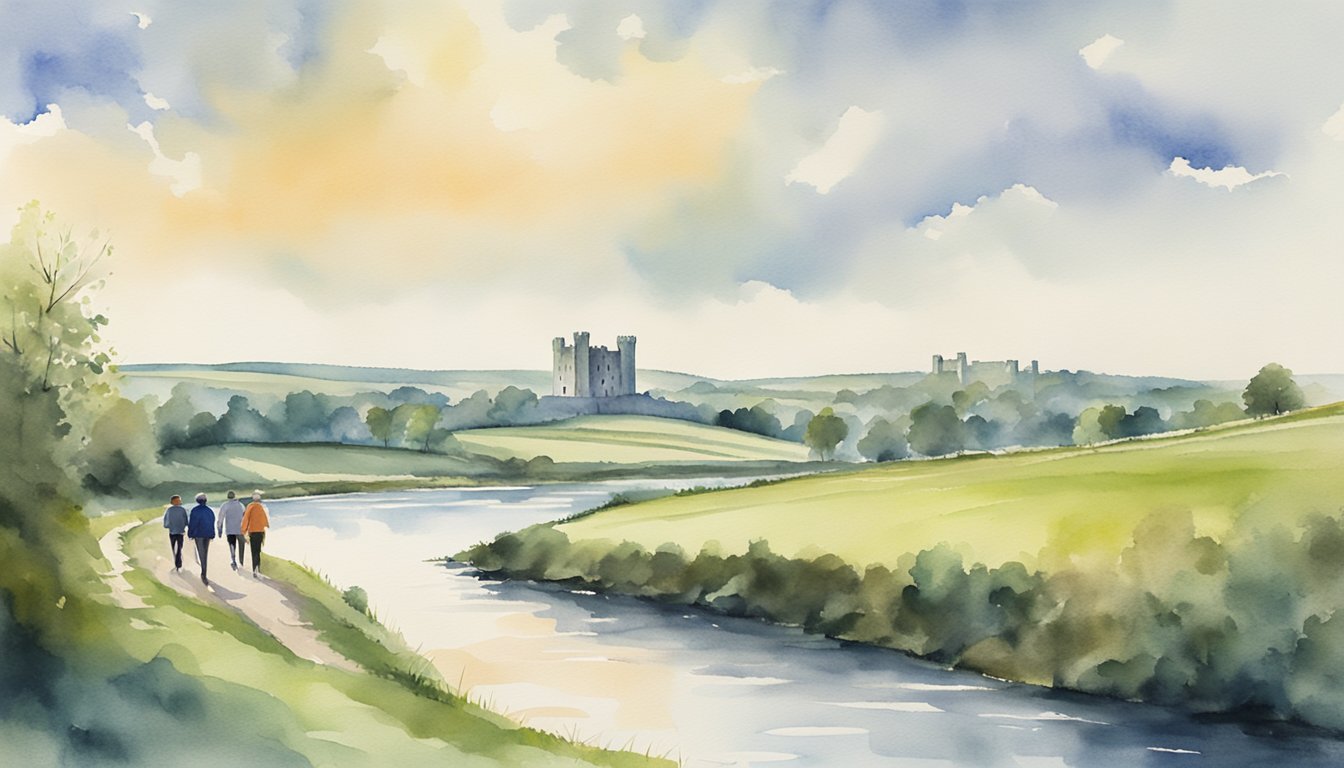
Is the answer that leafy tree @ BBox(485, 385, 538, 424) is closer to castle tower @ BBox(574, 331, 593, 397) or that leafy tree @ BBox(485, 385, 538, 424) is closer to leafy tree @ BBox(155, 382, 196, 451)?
castle tower @ BBox(574, 331, 593, 397)

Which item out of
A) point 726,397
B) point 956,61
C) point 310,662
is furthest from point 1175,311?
point 726,397

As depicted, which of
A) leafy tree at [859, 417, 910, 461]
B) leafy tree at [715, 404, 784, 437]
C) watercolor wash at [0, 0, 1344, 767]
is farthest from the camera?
leafy tree at [715, 404, 784, 437]

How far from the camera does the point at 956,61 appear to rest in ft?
77.9

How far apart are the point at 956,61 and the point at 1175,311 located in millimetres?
6985

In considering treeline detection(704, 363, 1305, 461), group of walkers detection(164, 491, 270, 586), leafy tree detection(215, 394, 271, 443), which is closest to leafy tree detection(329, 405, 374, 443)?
leafy tree detection(215, 394, 271, 443)

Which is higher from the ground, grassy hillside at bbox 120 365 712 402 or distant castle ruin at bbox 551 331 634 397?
distant castle ruin at bbox 551 331 634 397

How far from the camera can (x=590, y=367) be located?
72.5 metres

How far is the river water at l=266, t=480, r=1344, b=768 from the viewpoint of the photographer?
14250 millimetres

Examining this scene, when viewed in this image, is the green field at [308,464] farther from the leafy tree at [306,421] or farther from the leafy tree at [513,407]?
the leafy tree at [513,407]

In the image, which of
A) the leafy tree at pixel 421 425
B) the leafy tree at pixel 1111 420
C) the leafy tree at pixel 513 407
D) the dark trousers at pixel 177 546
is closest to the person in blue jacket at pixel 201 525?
the dark trousers at pixel 177 546

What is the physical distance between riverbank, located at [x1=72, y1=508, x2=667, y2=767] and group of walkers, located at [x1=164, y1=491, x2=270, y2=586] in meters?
2.43

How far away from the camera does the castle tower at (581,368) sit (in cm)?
3891

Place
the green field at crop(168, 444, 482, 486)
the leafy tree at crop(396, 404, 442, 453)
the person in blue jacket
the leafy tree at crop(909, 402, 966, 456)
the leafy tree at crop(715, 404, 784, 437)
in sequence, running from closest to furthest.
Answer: the person in blue jacket → the green field at crop(168, 444, 482, 486) → the leafy tree at crop(909, 402, 966, 456) → the leafy tree at crop(396, 404, 442, 453) → the leafy tree at crop(715, 404, 784, 437)

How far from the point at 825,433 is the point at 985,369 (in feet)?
188
